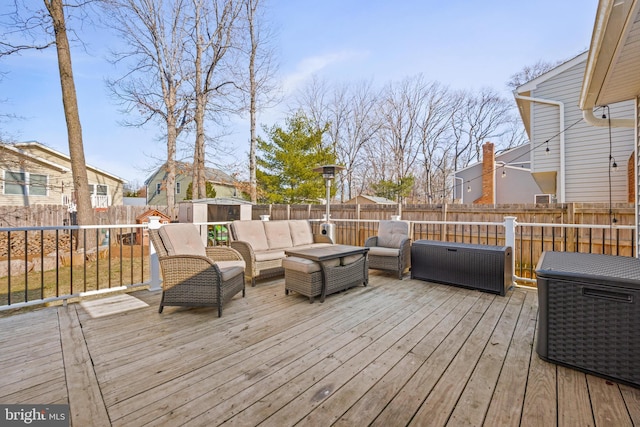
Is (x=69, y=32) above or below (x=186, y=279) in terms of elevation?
above

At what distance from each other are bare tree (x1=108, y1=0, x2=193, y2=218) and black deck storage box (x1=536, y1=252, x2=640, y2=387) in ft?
37.3

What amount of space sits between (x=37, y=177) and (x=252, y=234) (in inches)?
512

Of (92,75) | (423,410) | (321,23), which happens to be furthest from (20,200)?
(423,410)

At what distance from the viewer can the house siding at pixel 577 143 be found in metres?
6.34

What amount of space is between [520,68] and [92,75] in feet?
63.4

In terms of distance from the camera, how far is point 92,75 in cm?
941

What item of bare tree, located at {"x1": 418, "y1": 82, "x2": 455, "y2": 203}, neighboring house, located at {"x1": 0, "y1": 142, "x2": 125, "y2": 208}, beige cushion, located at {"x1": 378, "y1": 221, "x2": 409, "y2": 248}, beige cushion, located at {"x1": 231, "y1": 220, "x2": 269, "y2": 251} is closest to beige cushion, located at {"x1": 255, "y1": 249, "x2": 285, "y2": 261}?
beige cushion, located at {"x1": 231, "y1": 220, "x2": 269, "y2": 251}

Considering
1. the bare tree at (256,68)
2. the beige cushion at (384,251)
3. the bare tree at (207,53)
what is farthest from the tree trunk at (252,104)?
A: the beige cushion at (384,251)

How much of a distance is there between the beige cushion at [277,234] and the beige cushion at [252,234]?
82mm

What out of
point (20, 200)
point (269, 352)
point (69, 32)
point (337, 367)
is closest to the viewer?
point (337, 367)

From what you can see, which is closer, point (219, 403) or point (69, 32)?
point (219, 403)

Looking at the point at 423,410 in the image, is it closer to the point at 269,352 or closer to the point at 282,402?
the point at 282,402

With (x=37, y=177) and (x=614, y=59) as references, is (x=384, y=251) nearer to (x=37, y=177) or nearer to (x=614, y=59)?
(x=614, y=59)

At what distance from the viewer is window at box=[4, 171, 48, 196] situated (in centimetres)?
1095
